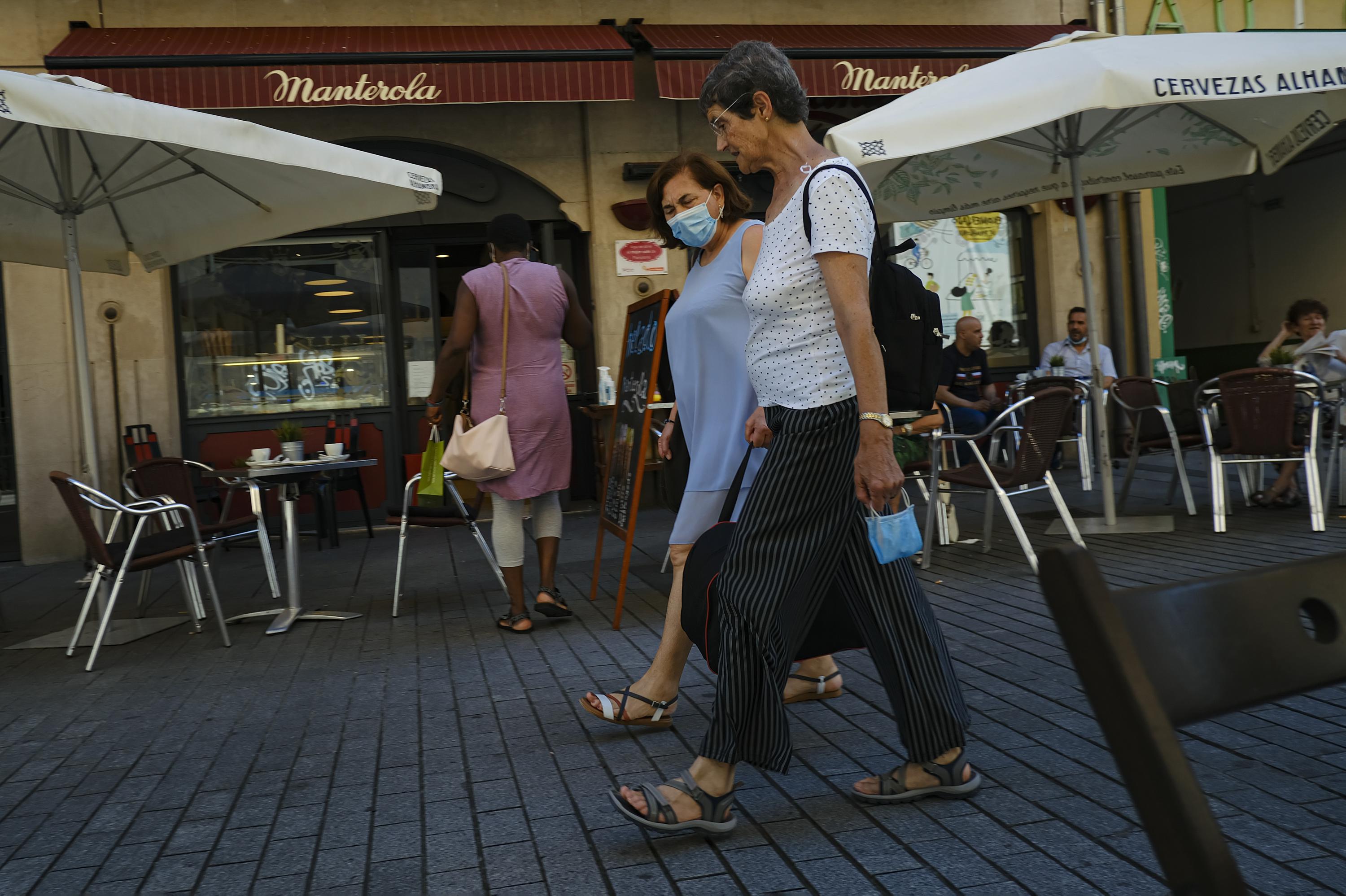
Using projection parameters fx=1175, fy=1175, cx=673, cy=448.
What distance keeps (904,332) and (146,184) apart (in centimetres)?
580

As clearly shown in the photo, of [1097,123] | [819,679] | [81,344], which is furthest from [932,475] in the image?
[81,344]

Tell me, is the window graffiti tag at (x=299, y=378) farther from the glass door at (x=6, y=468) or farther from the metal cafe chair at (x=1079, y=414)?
the metal cafe chair at (x=1079, y=414)

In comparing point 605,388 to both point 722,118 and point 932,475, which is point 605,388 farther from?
point 722,118

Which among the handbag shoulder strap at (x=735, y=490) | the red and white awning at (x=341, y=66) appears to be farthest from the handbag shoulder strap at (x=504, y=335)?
the red and white awning at (x=341, y=66)

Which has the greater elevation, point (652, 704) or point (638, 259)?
point (638, 259)

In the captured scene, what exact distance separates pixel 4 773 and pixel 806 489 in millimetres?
2994

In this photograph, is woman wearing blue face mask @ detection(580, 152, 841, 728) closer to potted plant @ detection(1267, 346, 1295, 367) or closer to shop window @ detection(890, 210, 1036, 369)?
potted plant @ detection(1267, 346, 1295, 367)

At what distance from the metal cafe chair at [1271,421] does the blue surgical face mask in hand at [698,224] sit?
4220 mm

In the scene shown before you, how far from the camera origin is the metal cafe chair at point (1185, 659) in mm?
908

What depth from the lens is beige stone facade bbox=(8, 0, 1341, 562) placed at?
32.8ft

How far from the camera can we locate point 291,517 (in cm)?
662

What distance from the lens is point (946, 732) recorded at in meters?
3.08

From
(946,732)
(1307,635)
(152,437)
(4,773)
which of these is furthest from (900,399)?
(152,437)

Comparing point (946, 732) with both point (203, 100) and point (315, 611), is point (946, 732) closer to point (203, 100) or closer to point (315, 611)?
point (315, 611)
